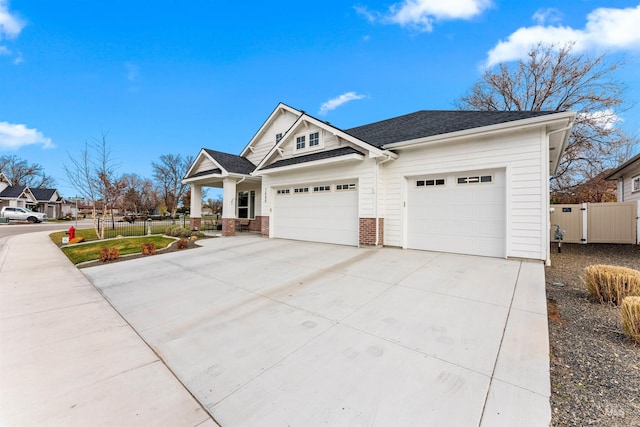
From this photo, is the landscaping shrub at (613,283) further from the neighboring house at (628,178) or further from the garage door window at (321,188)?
the neighboring house at (628,178)

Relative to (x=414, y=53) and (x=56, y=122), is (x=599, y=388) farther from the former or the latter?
(x=56, y=122)

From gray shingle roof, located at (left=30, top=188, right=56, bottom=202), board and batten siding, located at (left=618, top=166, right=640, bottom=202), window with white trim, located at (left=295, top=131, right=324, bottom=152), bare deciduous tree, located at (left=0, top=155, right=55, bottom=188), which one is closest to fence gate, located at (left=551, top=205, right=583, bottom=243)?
board and batten siding, located at (left=618, top=166, right=640, bottom=202)

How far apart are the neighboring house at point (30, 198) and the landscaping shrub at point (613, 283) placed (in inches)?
2091

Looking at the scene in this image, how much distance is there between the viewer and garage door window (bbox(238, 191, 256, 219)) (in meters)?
15.9

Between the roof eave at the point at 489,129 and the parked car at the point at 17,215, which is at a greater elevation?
the roof eave at the point at 489,129

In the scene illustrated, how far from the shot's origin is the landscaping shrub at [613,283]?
4.06 meters

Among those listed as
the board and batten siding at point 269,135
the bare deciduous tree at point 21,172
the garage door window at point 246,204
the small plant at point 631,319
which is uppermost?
the bare deciduous tree at point 21,172

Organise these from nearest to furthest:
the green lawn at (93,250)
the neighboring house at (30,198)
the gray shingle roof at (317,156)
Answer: the green lawn at (93,250), the gray shingle roof at (317,156), the neighboring house at (30,198)

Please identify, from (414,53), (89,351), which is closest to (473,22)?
(414,53)

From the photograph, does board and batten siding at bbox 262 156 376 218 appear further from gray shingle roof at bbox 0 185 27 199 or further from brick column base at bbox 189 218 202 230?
gray shingle roof at bbox 0 185 27 199

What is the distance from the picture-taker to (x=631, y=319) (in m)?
3.02

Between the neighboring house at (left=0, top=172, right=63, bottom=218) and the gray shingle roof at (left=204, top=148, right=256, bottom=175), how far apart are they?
38480 millimetres

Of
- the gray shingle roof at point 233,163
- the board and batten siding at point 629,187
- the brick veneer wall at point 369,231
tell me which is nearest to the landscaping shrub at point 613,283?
the brick veneer wall at point 369,231

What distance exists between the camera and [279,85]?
17766 millimetres
